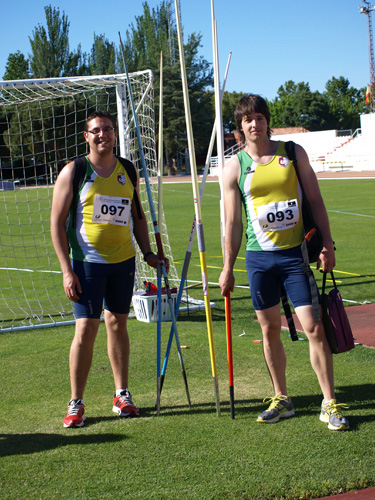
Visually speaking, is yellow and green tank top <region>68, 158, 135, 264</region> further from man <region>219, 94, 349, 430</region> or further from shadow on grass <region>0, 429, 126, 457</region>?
shadow on grass <region>0, 429, 126, 457</region>

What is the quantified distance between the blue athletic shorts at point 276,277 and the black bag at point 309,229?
0.27 feet

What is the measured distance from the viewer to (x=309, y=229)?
4027 mm

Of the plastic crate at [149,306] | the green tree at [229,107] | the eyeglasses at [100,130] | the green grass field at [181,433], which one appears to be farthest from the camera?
the green tree at [229,107]

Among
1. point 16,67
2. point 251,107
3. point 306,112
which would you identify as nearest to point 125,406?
point 251,107

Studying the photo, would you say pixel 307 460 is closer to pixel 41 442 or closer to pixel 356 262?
pixel 41 442

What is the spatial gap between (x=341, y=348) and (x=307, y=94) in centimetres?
9986

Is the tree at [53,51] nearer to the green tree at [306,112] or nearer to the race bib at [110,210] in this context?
the green tree at [306,112]

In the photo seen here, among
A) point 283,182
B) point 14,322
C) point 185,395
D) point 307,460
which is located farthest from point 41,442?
point 14,322

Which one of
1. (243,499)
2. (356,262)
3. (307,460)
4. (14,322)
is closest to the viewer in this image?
(243,499)

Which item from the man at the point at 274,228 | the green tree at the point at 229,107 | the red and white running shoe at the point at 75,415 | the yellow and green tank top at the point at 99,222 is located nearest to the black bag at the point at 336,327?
the man at the point at 274,228

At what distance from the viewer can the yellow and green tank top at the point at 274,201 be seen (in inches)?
155

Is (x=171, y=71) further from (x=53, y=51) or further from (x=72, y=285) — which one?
(x=72, y=285)

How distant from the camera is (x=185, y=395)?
4680 mm

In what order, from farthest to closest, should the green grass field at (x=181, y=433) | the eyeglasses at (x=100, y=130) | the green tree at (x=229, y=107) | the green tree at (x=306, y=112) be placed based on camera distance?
the green tree at (x=306, y=112) < the green tree at (x=229, y=107) < the eyeglasses at (x=100, y=130) < the green grass field at (x=181, y=433)
